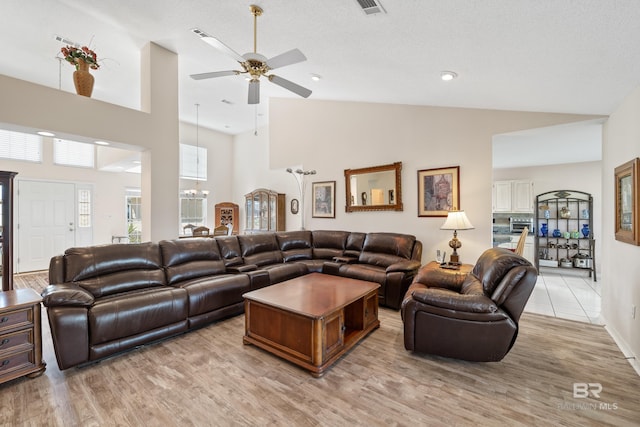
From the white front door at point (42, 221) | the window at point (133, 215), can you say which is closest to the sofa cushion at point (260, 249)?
the window at point (133, 215)

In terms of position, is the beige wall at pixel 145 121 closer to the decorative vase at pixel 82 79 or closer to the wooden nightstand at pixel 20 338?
A: the decorative vase at pixel 82 79

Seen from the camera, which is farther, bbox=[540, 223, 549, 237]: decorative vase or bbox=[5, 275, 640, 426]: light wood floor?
bbox=[540, 223, 549, 237]: decorative vase

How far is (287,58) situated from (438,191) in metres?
3.03

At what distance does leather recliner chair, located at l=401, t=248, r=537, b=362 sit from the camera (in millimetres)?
2207

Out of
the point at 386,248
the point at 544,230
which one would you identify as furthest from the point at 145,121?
the point at 544,230

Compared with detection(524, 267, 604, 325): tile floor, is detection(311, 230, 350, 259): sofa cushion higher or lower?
higher

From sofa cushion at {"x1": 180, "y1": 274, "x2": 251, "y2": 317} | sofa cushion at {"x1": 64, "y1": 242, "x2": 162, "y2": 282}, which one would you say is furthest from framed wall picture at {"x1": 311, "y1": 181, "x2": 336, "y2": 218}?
sofa cushion at {"x1": 64, "y1": 242, "x2": 162, "y2": 282}

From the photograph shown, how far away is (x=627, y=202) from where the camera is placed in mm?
2576

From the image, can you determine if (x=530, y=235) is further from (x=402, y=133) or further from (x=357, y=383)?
(x=357, y=383)

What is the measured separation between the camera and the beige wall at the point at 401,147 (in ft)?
13.0

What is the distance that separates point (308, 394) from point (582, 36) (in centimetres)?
303

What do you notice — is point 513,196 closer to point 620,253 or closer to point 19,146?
point 620,253

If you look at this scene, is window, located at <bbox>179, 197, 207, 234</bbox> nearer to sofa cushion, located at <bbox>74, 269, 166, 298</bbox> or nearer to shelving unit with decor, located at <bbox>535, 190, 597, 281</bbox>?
sofa cushion, located at <bbox>74, 269, 166, 298</bbox>

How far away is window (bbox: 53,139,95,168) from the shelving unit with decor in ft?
34.6
